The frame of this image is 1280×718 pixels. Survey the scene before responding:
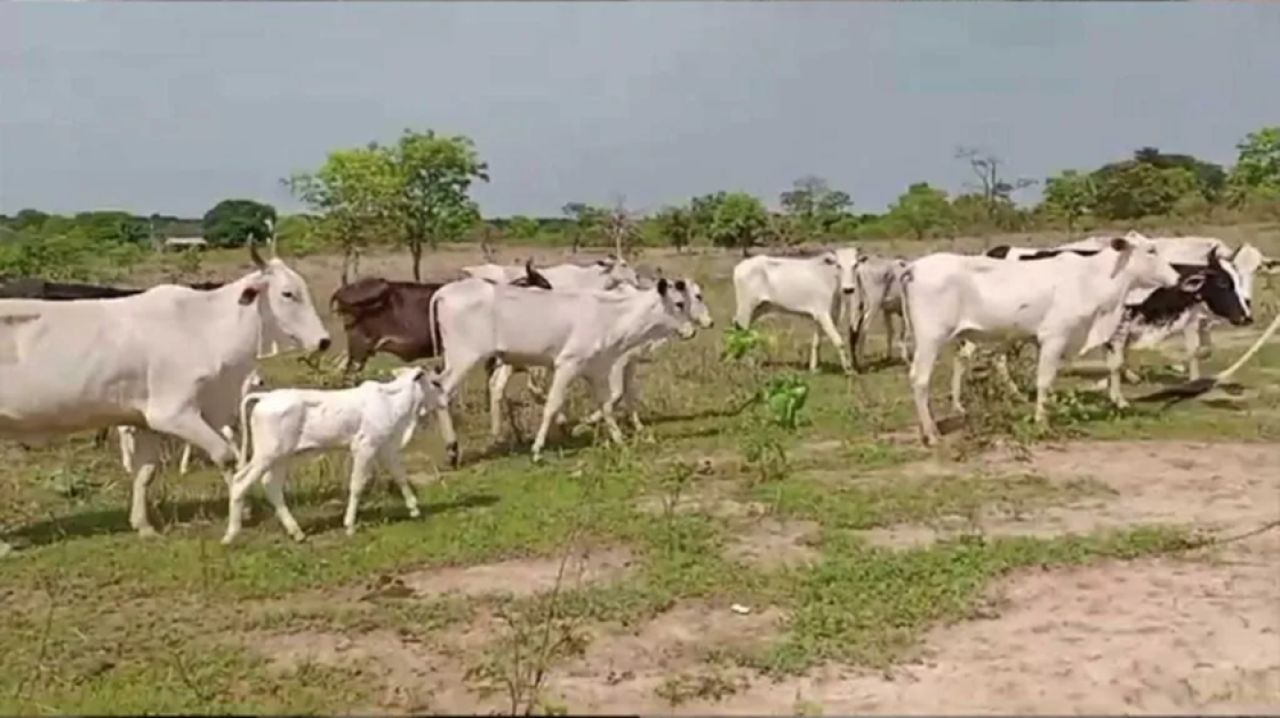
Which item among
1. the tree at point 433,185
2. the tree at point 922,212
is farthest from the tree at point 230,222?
the tree at point 922,212

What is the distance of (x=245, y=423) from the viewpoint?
33.4 feet

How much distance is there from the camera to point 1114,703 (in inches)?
249

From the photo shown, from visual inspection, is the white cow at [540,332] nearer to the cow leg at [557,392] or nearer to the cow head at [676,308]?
the cow leg at [557,392]

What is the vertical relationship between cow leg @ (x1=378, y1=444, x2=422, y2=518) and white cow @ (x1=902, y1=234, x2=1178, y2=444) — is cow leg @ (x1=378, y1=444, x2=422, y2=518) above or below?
below

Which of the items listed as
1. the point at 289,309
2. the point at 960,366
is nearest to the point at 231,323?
the point at 289,309

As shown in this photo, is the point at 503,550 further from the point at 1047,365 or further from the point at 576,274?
the point at 576,274

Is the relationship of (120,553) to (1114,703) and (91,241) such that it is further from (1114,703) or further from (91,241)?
(91,241)

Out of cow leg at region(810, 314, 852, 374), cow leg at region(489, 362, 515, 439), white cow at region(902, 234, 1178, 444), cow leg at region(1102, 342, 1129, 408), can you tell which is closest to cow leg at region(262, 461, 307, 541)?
cow leg at region(489, 362, 515, 439)

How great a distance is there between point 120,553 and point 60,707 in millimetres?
3133

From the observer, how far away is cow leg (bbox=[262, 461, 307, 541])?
32.2ft

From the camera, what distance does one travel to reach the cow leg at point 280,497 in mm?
9812

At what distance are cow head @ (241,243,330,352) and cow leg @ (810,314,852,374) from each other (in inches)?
310

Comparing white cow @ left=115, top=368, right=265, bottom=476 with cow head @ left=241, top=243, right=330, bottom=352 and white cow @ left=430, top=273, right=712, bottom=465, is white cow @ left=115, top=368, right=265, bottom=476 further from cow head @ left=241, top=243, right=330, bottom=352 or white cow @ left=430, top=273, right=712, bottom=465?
white cow @ left=430, top=273, right=712, bottom=465

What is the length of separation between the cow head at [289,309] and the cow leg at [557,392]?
→ 2034mm
